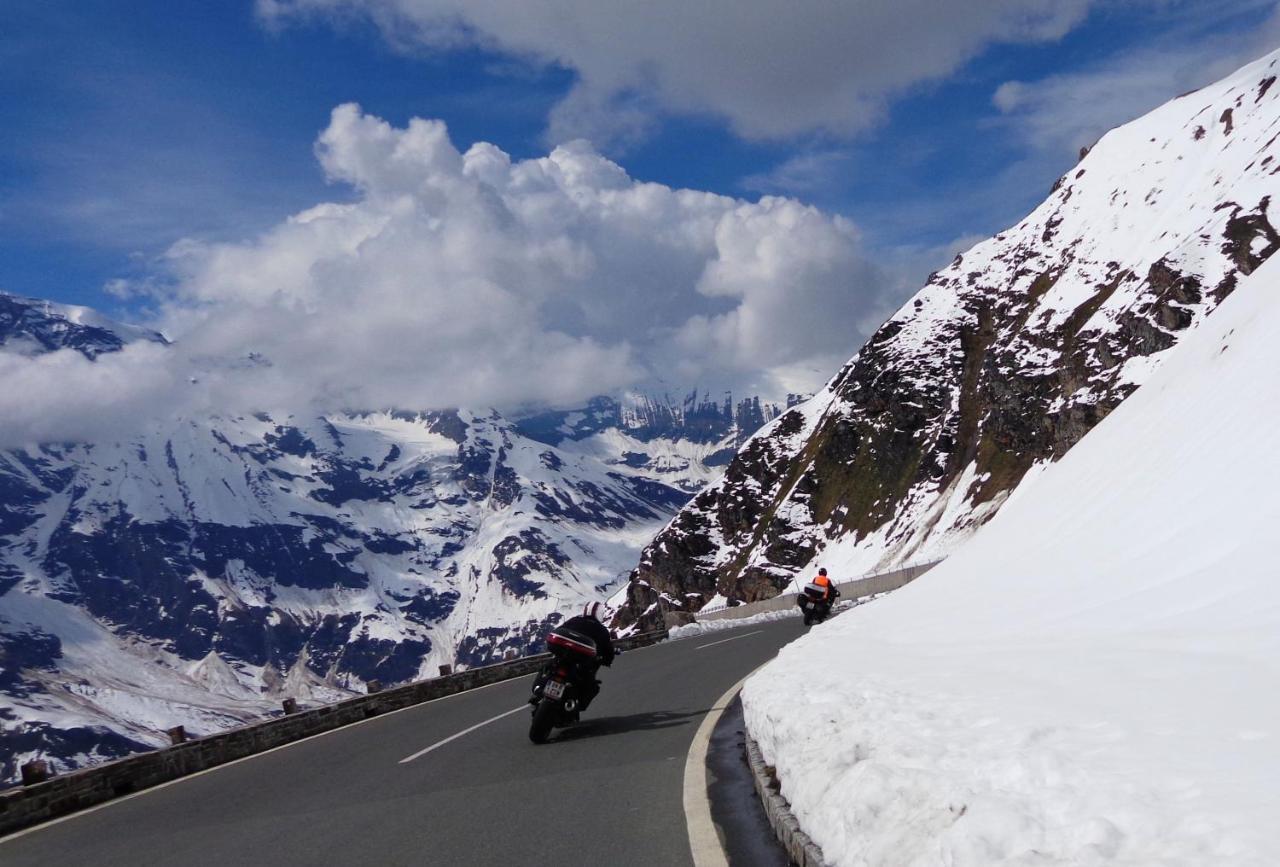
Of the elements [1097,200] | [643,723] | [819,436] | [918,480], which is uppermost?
[1097,200]

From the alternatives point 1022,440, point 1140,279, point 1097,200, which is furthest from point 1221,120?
point 1022,440

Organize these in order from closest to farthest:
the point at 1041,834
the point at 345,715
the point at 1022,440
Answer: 1. the point at 1041,834
2. the point at 345,715
3. the point at 1022,440

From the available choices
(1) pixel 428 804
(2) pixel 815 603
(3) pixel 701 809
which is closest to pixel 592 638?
(1) pixel 428 804

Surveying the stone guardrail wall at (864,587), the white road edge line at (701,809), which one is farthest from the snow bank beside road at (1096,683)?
the stone guardrail wall at (864,587)

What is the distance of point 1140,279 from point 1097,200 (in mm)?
47929

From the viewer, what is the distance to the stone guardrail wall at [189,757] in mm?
11180

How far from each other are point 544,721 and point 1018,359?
6094 inches

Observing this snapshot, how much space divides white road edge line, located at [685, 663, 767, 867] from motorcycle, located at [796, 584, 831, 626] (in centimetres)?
1619

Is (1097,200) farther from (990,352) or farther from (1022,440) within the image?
(1022,440)

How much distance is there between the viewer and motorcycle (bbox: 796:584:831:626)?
28.8 m

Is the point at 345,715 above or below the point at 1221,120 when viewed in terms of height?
below

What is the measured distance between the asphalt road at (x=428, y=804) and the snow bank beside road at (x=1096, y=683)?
4.12 ft

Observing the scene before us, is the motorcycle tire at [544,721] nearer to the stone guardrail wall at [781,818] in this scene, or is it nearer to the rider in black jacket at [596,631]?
the rider in black jacket at [596,631]

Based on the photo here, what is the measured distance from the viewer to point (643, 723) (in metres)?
13.5
